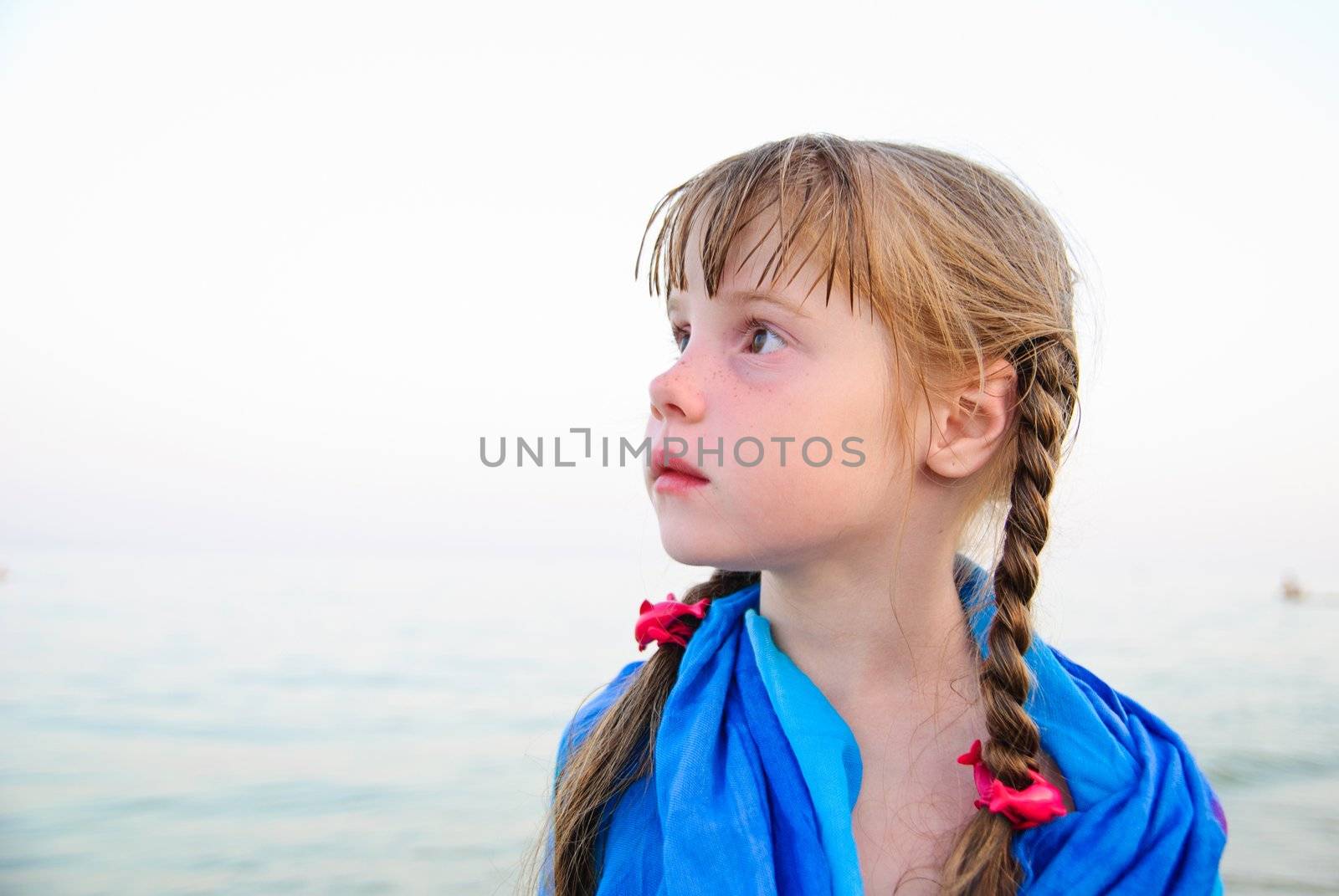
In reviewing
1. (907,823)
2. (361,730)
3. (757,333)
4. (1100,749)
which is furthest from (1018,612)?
(361,730)

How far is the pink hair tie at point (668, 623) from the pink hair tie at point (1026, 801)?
2.13 ft

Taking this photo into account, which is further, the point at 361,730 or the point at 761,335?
the point at 361,730

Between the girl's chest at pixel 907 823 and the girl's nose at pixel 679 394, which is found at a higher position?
the girl's nose at pixel 679 394

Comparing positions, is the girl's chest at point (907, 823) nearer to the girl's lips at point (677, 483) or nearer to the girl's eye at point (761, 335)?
the girl's lips at point (677, 483)

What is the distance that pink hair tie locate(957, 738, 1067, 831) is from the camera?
4.32 feet

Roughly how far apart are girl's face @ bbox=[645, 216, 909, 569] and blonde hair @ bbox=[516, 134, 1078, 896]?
0.04 meters

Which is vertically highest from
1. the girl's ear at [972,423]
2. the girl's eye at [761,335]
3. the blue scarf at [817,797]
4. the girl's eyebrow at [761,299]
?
the girl's eyebrow at [761,299]

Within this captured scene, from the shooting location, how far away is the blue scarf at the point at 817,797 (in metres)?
1.32

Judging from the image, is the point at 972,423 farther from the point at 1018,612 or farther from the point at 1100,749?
the point at 1100,749

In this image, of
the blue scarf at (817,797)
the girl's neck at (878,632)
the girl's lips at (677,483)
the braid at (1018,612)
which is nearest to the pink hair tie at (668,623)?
the blue scarf at (817,797)

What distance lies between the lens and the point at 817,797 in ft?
4.54

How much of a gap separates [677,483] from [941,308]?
0.54 metres

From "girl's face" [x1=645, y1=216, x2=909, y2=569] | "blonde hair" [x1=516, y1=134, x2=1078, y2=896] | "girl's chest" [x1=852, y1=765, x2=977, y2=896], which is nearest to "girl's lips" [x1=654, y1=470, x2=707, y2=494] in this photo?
"girl's face" [x1=645, y1=216, x2=909, y2=569]

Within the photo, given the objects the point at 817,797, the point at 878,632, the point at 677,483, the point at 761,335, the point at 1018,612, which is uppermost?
the point at 761,335
